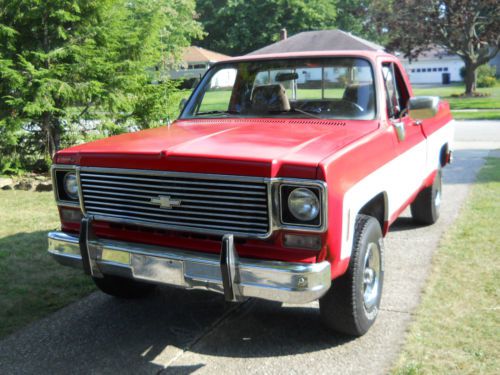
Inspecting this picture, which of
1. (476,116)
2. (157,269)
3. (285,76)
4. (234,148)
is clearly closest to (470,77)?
(476,116)

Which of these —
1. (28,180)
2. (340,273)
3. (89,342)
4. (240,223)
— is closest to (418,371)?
(340,273)

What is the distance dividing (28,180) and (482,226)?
691 cm

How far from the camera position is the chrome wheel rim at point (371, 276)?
159 inches

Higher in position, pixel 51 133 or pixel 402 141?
pixel 402 141

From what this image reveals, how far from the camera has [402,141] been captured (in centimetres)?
478

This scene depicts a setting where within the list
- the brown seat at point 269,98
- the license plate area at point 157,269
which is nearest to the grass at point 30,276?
the license plate area at point 157,269

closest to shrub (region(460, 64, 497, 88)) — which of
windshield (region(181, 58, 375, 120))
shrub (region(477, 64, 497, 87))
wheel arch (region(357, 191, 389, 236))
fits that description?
shrub (region(477, 64, 497, 87))

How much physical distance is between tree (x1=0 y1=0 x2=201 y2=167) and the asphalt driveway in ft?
18.3

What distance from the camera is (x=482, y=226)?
6605mm

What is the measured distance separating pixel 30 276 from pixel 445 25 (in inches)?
1289

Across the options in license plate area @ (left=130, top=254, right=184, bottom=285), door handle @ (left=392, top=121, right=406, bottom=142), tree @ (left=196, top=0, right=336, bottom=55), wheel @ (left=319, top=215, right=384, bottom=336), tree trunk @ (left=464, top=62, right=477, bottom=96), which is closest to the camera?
license plate area @ (left=130, top=254, right=184, bottom=285)

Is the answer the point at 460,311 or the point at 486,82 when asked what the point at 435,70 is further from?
the point at 460,311

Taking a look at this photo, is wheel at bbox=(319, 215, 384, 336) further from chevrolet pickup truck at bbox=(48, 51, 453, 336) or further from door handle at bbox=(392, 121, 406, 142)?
door handle at bbox=(392, 121, 406, 142)

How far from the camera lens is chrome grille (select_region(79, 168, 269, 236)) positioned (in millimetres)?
3354
